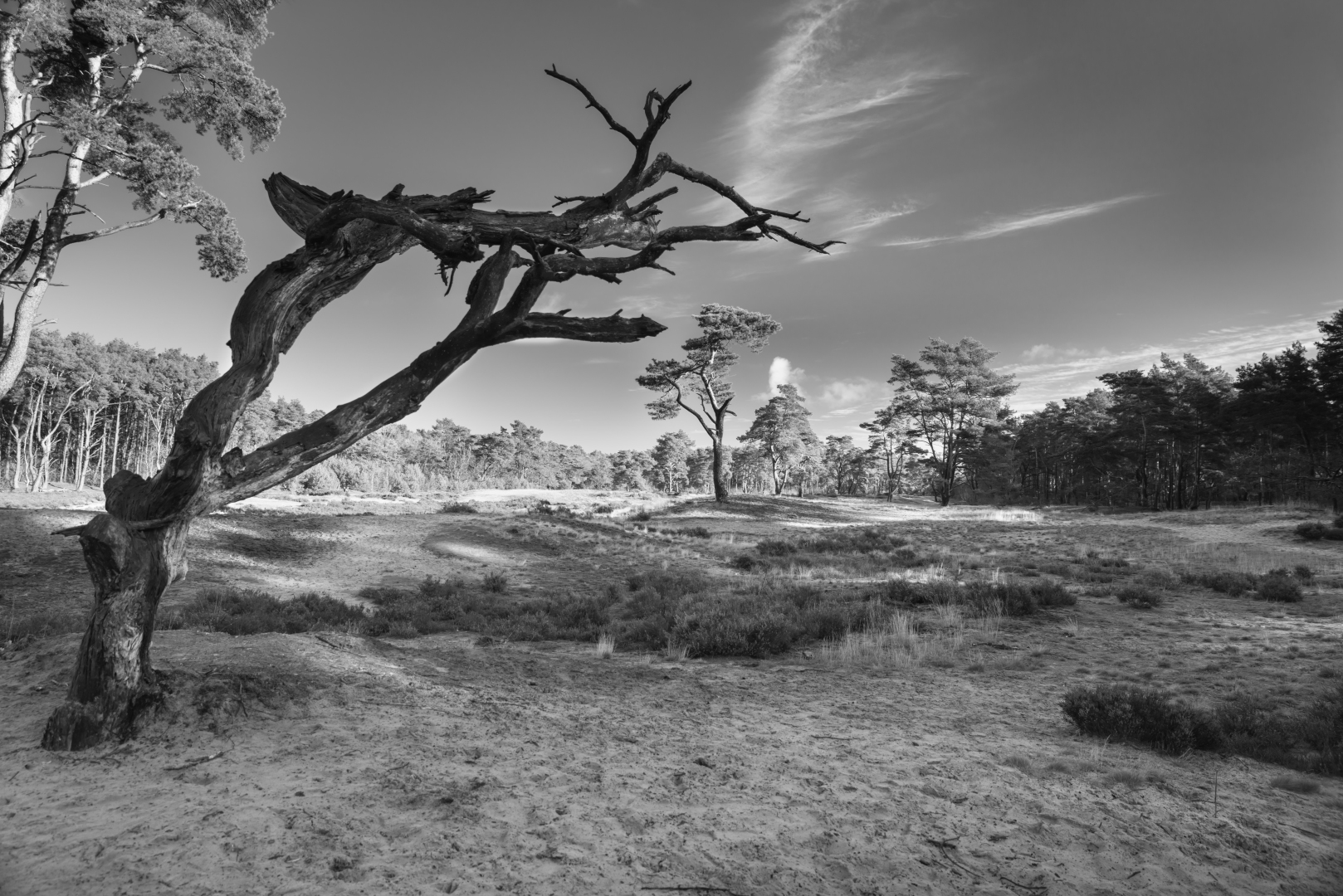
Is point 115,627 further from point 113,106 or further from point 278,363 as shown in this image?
point 113,106

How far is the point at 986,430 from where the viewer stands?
46.8m

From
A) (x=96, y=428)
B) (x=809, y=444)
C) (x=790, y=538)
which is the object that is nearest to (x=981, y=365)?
(x=809, y=444)

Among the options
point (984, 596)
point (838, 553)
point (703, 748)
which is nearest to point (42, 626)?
point (703, 748)

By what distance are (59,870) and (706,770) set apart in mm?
3590

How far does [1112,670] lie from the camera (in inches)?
287

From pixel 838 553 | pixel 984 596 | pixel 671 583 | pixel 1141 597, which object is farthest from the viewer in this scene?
pixel 838 553

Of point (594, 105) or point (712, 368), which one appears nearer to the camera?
point (594, 105)

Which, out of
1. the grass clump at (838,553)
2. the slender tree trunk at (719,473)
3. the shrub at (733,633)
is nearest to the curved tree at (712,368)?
the slender tree trunk at (719,473)

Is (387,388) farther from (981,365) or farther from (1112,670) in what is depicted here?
(981,365)

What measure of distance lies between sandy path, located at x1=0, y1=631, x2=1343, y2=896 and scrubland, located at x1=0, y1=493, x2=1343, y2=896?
0.02m

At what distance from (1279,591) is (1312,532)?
13.1 m

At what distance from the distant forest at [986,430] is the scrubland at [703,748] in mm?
35497

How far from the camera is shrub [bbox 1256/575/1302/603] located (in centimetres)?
1080

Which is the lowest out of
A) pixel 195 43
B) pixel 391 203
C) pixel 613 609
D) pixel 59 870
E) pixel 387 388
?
pixel 613 609
